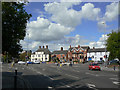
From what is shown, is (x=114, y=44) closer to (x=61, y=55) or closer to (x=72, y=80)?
(x=72, y=80)

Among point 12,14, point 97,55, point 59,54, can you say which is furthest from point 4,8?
point 59,54

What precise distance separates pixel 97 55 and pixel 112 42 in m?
50.0

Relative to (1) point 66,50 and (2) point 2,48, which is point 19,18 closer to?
(2) point 2,48

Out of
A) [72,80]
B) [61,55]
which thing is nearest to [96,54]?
[61,55]

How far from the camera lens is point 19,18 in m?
10.9

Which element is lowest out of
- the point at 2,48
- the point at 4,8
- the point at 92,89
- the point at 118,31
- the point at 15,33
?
the point at 92,89

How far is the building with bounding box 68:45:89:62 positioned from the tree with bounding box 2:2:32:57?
90.9 meters

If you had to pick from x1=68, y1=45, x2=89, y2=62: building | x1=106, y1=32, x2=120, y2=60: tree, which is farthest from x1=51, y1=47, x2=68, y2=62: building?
x1=106, y1=32, x2=120, y2=60: tree

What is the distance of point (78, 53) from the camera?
103 metres

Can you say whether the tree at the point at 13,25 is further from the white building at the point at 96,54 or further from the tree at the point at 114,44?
the white building at the point at 96,54

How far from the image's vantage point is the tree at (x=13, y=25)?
1028 centimetres

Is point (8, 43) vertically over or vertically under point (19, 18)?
under

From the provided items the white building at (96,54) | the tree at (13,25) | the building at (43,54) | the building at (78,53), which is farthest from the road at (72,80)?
the building at (43,54)

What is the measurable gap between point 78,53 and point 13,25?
93.7m
